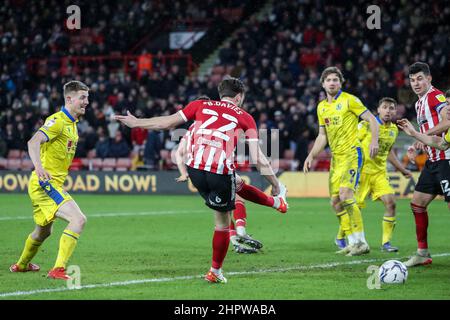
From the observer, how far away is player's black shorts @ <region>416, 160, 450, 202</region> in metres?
10.1

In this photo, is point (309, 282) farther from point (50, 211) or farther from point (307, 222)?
point (307, 222)

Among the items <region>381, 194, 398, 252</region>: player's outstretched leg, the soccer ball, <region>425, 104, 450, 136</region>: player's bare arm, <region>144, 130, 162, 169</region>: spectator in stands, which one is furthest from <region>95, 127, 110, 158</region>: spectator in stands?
the soccer ball

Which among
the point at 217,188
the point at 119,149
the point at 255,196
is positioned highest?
the point at 217,188

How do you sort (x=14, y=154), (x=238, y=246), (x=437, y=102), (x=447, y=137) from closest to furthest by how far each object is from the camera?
(x=447, y=137), (x=437, y=102), (x=238, y=246), (x=14, y=154)

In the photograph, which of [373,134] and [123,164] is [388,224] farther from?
[123,164]

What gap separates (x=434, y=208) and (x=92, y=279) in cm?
1317

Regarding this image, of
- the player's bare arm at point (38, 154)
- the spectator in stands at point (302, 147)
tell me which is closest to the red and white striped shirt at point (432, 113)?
the player's bare arm at point (38, 154)

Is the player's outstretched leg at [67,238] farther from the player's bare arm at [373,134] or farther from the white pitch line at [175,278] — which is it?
the player's bare arm at [373,134]

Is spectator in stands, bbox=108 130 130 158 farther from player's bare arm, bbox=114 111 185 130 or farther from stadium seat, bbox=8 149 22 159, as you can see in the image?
player's bare arm, bbox=114 111 185 130

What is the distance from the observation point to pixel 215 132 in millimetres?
8656

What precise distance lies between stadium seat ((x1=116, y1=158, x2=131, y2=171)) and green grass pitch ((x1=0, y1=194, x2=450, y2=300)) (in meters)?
7.06

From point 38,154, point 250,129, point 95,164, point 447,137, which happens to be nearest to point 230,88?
point 250,129

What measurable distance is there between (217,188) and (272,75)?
19880 millimetres

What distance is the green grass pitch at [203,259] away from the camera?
8141 mm
